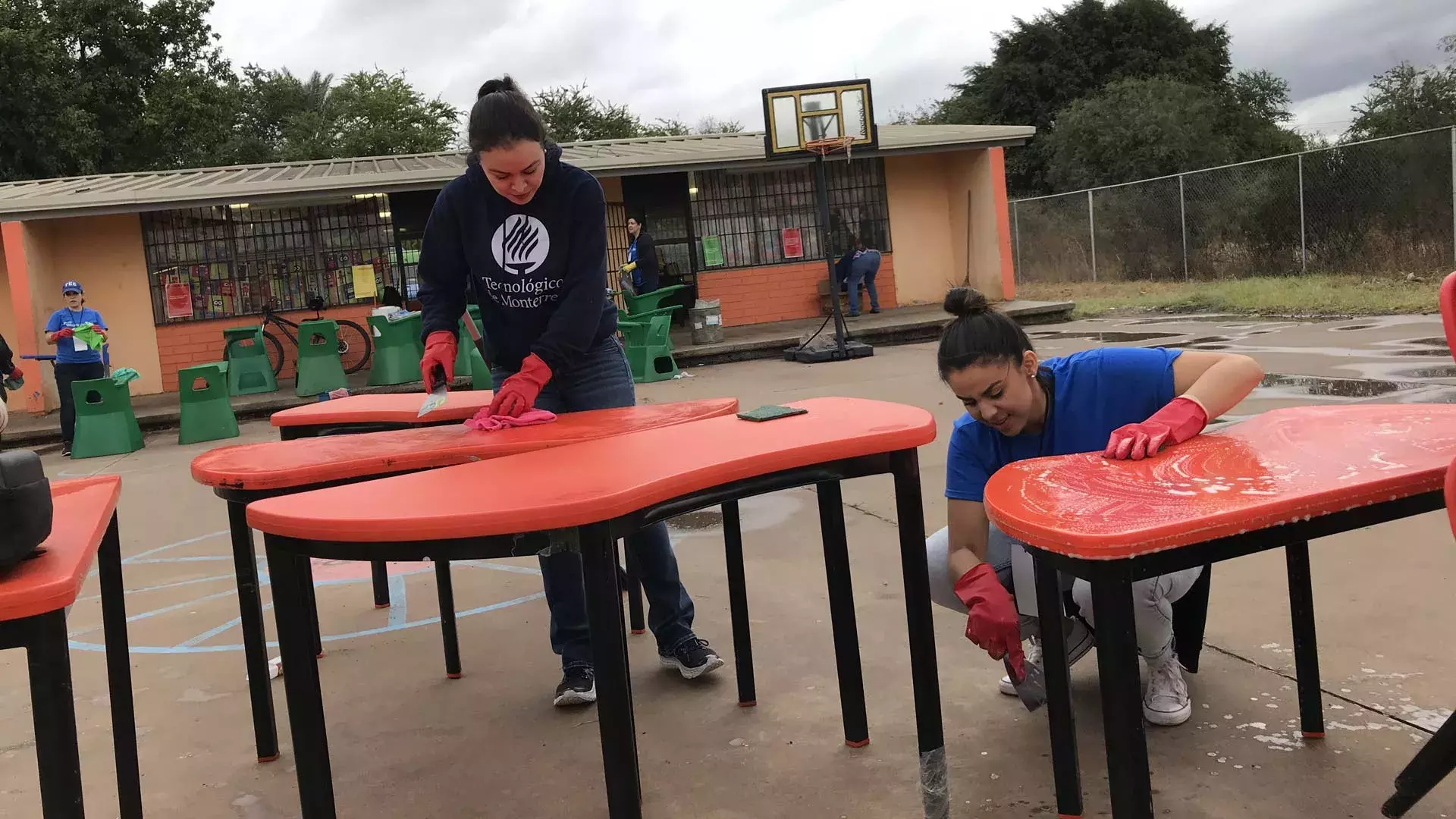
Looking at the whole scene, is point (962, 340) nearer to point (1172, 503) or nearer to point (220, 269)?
point (1172, 503)

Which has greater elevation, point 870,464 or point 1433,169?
point 1433,169

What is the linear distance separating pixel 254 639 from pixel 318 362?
928 centimetres

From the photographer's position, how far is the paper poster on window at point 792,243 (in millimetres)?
15516

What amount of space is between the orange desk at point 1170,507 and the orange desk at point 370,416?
1857 millimetres

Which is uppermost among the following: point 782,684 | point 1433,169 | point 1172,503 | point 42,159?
point 42,159

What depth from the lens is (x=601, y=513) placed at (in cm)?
177

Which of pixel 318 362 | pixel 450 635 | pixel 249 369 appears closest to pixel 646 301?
pixel 318 362

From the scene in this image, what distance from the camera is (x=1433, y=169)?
13234mm

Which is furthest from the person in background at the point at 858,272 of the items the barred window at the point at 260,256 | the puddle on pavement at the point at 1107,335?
the barred window at the point at 260,256

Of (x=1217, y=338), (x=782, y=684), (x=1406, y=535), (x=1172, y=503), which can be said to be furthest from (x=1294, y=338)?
(x=1172, y=503)

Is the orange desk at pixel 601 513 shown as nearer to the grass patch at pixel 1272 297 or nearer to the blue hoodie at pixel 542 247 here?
the blue hoodie at pixel 542 247

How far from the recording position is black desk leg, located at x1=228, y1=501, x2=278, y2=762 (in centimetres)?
276

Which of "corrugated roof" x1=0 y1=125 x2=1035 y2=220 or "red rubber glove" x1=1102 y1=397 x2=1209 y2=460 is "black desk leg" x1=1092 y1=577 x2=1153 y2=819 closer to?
"red rubber glove" x1=1102 y1=397 x2=1209 y2=460

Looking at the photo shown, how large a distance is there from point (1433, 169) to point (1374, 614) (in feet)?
42.0
